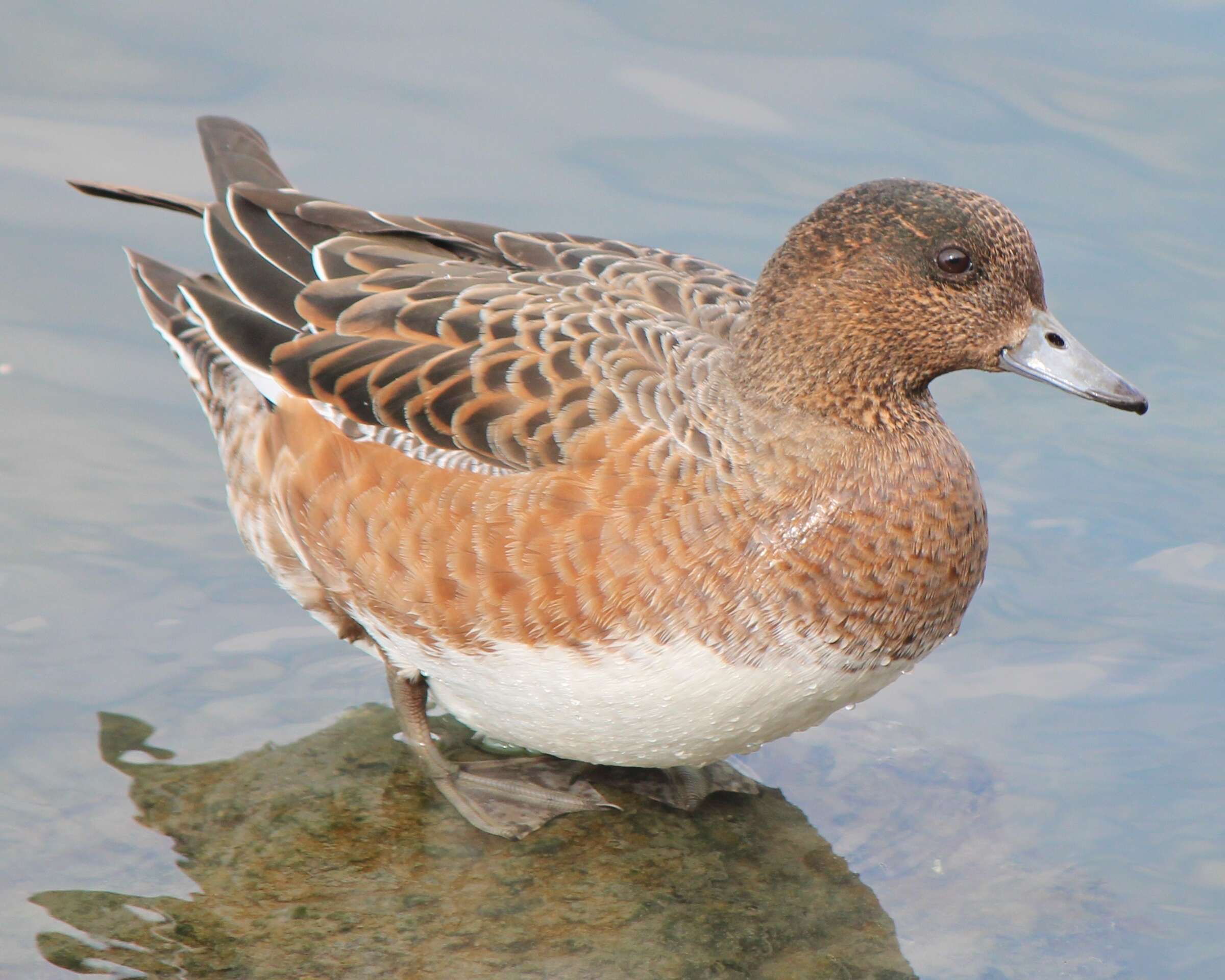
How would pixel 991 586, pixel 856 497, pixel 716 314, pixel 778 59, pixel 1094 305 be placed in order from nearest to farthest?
pixel 856 497 < pixel 716 314 < pixel 991 586 < pixel 1094 305 < pixel 778 59

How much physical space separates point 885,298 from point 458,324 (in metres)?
1.20

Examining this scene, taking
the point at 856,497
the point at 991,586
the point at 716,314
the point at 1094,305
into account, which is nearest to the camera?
the point at 856,497

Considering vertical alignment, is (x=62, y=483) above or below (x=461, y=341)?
below

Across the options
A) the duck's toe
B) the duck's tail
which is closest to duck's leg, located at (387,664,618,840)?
the duck's toe

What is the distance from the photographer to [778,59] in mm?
8617

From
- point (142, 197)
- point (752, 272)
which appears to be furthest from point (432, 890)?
point (752, 272)

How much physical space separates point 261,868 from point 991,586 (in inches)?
120

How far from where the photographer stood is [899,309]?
4.41m

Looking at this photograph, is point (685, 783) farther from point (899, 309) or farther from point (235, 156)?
point (235, 156)

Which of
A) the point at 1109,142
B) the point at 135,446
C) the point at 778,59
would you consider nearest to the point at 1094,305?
the point at 1109,142

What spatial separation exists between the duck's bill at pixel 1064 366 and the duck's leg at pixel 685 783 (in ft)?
5.05

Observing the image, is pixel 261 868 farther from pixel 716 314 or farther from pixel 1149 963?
pixel 1149 963

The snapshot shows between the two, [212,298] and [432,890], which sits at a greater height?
[212,298]

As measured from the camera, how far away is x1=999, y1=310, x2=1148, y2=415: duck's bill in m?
4.40
